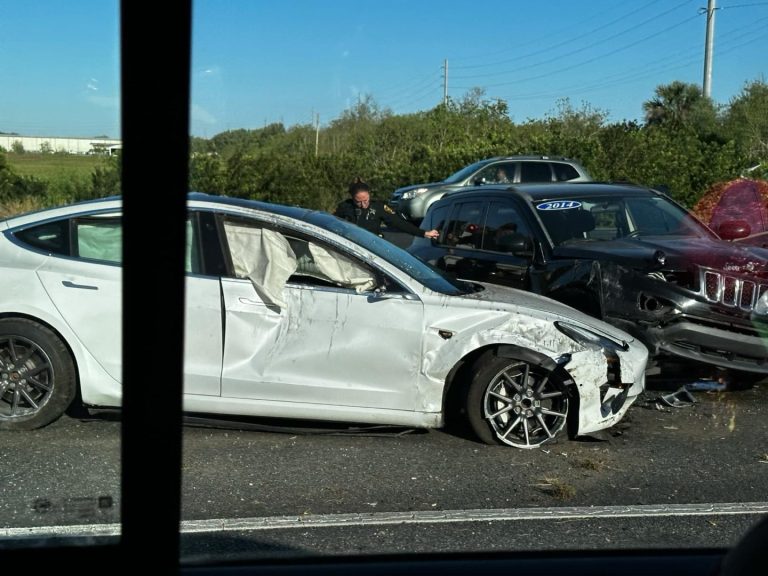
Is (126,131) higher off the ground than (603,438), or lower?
higher

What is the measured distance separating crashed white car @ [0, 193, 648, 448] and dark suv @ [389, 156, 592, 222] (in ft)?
41.1

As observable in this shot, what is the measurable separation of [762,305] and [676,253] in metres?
0.72

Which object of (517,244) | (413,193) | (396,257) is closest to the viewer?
(396,257)

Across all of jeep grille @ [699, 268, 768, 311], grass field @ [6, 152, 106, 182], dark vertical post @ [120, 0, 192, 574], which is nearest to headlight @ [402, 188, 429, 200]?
grass field @ [6, 152, 106, 182]

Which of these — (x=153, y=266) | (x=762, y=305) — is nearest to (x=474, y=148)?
(x=762, y=305)

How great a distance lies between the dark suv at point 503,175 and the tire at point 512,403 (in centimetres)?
1260

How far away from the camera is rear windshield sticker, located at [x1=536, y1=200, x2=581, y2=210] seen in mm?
8164

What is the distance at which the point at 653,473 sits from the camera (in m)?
5.35

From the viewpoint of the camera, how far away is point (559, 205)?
8203 millimetres

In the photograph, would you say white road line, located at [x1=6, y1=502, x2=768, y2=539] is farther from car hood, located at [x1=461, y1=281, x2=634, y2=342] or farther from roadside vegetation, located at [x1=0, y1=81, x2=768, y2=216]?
roadside vegetation, located at [x1=0, y1=81, x2=768, y2=216]

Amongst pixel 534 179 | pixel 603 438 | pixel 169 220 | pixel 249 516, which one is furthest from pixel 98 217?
pixel 534 179

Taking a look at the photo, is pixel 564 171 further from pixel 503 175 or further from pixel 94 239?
pixel 94 239

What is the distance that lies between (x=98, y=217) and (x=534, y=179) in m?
13.7

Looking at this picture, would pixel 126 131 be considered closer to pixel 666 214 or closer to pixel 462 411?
pixel 462 411
